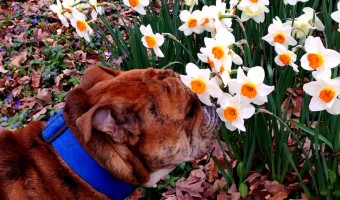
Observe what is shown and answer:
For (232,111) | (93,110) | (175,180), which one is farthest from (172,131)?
(175,180)

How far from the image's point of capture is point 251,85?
2.72 meters

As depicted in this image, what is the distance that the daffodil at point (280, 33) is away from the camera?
3000 mm

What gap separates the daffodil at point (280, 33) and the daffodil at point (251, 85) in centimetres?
39

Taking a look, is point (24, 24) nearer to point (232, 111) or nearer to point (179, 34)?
point (179, 34)

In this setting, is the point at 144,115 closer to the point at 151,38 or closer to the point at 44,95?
the point at 151,38

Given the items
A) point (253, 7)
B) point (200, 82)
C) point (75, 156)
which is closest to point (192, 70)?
point (200, 82)

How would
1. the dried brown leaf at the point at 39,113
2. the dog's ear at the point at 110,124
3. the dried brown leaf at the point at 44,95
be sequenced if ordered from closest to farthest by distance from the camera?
the dog's ear at the point at 110,124 < the dried brown leaf at the point at 39,113 < the dried brown leaf at the point at 44,95

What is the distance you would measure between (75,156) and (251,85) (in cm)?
105

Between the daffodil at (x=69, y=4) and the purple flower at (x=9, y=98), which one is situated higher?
the daffodil at (x=69, y=4)

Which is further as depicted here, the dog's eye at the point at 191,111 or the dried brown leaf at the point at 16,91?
the dried brown leaf at the point at 16,91

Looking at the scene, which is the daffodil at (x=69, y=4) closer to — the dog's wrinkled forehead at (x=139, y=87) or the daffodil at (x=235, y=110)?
the dog's wrinkled forehead at (x=139, y=87)

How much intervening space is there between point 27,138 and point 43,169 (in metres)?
0.24

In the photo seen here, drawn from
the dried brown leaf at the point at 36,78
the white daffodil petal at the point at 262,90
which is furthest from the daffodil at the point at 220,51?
the dried brown leaf at the point at 36,78

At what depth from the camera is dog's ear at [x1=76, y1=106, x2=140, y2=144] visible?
8.14 feet
